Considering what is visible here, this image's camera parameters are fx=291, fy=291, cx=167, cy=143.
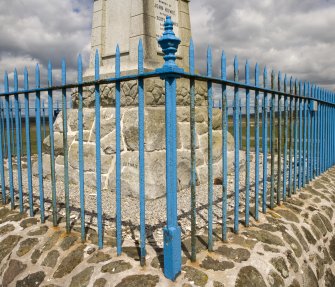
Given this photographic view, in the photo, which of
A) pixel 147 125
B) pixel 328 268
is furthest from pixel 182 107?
pixel 328 268

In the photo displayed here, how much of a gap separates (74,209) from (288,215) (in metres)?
2.59

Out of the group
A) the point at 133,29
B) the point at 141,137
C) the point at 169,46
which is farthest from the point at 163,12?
the point at 141,137

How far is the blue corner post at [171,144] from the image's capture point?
2082mm

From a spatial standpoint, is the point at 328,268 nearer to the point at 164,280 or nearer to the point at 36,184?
the point at 164,280

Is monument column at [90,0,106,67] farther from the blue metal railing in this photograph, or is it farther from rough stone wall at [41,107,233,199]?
the blue metal railing

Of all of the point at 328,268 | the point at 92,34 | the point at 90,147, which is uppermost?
the point at 92,34

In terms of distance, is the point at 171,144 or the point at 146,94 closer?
the point at 171,144

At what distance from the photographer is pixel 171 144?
213cm

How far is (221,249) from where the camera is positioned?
258 centimetres

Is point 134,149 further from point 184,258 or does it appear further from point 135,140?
point 184,258

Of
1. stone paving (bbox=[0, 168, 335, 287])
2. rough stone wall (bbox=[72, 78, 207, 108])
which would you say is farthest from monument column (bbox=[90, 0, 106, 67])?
stone paving (bbox=[0, 168, 335, 287])

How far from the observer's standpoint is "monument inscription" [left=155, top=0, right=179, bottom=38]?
14.5 ft

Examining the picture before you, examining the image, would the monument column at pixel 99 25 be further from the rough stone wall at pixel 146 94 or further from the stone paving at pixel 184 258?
the stone paving at pixel 184 258

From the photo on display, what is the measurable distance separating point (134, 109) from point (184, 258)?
89.2 inches
